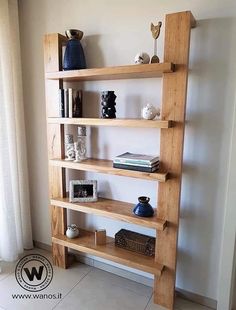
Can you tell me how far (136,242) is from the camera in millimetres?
1744

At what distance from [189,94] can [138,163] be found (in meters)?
0.55

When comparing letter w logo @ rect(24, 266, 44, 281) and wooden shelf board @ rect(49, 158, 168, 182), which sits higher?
wooden shelf board @ rect(49, 158, 168, 182)

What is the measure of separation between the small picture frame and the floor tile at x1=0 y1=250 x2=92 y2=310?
2.15ft

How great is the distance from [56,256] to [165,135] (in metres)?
1.42

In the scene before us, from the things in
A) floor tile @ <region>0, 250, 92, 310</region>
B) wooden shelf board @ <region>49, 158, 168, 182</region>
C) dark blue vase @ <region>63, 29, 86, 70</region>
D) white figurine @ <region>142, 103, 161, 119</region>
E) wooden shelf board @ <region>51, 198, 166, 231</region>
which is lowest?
floor tile @ <region>0, 250, 92, 310</region>

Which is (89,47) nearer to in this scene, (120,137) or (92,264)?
(120,137)

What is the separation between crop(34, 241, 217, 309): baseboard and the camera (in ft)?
5.53

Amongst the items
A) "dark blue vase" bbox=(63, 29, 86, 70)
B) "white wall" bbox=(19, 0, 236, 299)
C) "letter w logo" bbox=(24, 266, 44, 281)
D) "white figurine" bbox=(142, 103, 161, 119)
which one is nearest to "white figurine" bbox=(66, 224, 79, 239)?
"white wall" bbox=(19, 0, 236, 299)

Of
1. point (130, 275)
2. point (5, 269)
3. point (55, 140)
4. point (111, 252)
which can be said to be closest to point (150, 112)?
point (55, 140)

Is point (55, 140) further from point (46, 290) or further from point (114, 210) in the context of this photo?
point (46, 290)

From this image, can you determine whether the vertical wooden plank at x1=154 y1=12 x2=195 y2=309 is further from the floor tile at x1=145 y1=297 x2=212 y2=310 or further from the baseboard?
the baseboard

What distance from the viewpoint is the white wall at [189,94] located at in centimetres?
142

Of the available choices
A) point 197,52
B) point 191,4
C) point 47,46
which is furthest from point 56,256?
point 191,4

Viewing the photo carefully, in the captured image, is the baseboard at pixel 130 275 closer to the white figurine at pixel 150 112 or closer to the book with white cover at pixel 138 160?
the book with white cover at pixel 138 160
